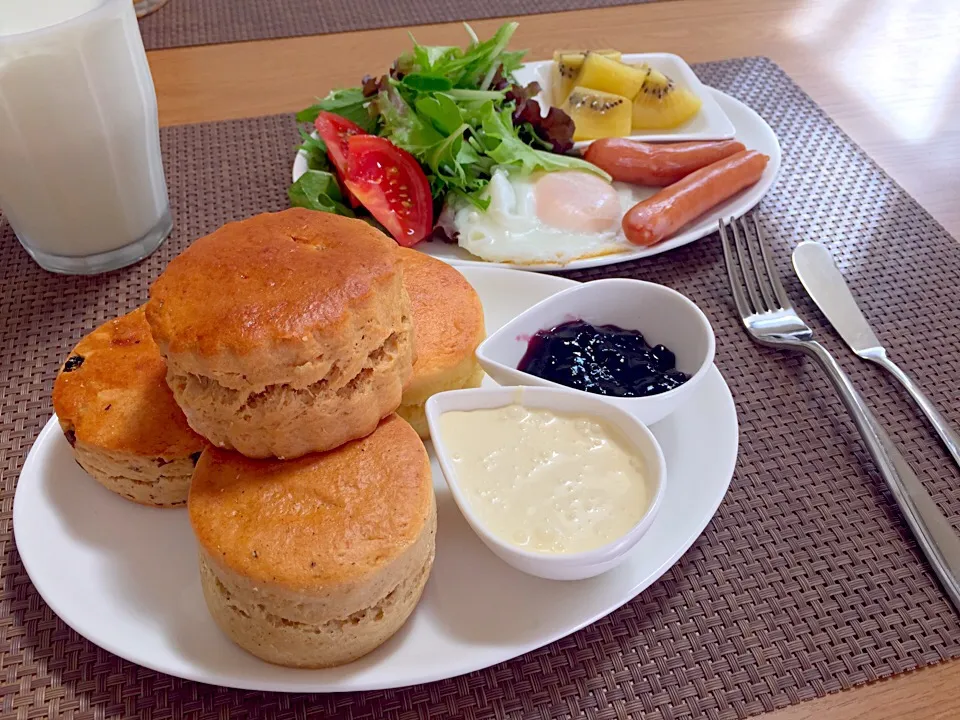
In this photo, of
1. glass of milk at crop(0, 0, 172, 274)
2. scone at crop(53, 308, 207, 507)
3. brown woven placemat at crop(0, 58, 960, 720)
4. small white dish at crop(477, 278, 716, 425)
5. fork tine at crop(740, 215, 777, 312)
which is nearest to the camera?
brown woven placemat at crop(0, 58, 960, 720)

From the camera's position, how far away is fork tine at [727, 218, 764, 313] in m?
2.05

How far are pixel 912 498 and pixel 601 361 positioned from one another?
2.22 feet

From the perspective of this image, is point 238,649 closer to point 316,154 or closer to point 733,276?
point 733,276

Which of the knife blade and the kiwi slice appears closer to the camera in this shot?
the knife blade

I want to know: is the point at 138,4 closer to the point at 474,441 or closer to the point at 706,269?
the point at 706,269

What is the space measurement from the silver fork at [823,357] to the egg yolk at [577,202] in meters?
0.34

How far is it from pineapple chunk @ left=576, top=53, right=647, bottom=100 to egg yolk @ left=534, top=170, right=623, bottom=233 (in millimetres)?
547

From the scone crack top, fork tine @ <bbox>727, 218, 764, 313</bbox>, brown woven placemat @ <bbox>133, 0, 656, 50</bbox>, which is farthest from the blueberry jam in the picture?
brown woven placemat @ <bbox>133, 0, 656, 50</bbox>

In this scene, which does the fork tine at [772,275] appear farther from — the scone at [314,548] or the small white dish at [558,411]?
the scone at [314,548]

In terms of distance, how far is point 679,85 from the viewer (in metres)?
2.82

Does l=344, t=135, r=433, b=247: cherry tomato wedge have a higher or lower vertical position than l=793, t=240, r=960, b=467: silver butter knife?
higher

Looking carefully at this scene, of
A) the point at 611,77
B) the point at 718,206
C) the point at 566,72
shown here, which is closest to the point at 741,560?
the point at 718,206

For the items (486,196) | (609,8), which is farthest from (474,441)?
(609,8)

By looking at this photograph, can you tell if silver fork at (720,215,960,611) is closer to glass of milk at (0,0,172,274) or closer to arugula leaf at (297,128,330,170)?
arugula leaf at (297,128,330,170)
